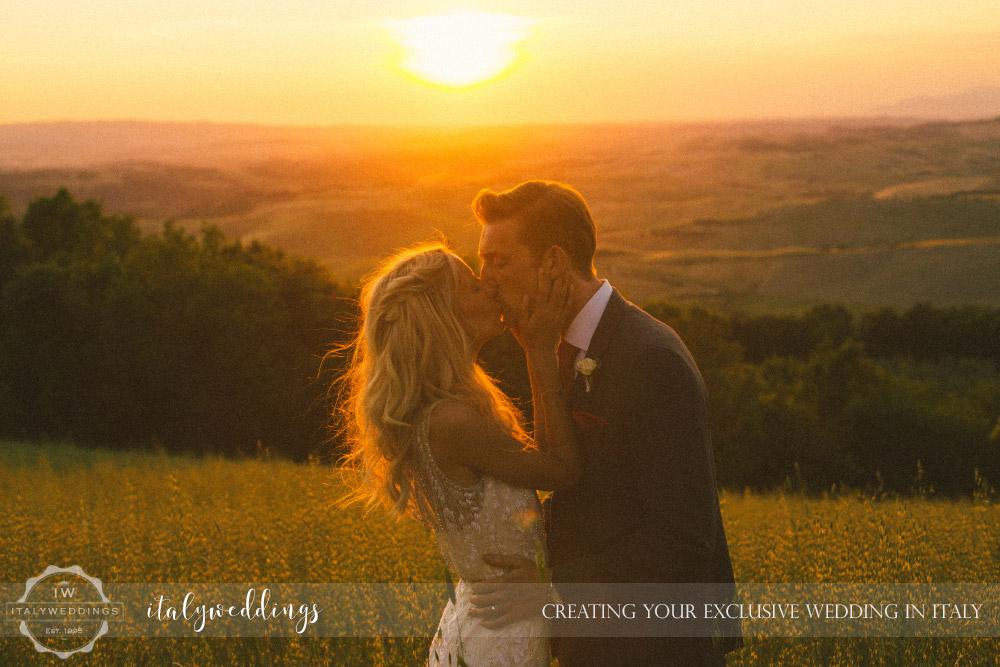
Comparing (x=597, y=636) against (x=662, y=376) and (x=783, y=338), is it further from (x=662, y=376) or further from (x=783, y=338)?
(x=783, y=338)

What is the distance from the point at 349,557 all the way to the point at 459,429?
3.23 m

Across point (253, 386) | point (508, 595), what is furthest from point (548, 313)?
point (253, 386)

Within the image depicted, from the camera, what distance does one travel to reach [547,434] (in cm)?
334

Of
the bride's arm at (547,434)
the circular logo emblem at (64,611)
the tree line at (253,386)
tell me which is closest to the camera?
the bride's arm at (547,434)

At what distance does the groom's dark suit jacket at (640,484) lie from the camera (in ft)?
9.55

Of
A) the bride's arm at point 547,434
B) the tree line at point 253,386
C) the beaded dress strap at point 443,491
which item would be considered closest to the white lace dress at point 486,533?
the beaded dress strap at point 443,491

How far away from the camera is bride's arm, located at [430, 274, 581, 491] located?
10.5 ft

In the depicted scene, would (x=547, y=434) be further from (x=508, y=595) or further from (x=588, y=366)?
(x=508, y=595)

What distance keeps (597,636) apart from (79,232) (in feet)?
172

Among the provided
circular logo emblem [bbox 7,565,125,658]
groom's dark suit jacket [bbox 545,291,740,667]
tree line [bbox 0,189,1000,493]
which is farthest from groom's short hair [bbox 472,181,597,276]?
tree line [bbox 0,189,1000,493]

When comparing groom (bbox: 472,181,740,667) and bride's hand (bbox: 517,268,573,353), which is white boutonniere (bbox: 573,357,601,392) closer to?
groom (bbox: 472,181,740,667)

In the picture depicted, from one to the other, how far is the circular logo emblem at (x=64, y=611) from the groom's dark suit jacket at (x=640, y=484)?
341cm

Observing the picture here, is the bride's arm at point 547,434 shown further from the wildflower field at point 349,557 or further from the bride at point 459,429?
the wildflower field at point 349,557

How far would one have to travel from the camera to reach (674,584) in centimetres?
293
